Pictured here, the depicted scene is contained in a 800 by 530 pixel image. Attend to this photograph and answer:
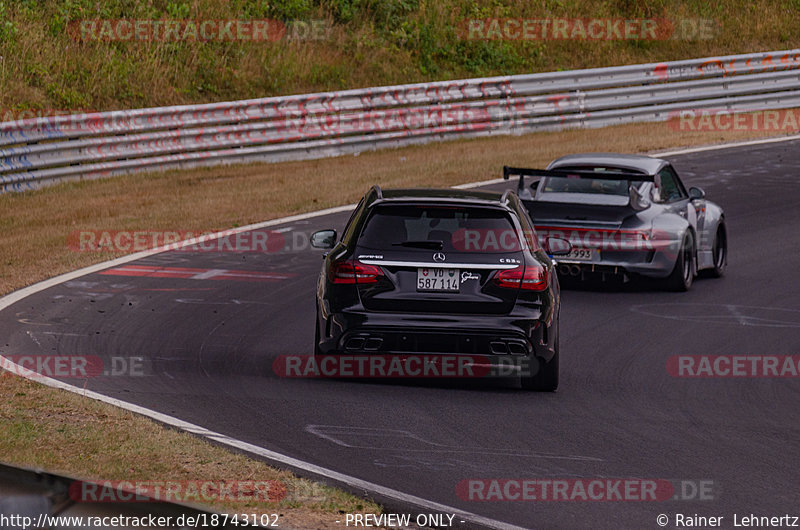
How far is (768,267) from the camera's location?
16.0 m

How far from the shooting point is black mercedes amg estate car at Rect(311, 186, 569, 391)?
32.0ft

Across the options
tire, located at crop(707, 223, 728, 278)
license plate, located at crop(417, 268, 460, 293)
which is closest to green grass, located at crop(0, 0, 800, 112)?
tire, located at crop(707, 223, 728, 278)

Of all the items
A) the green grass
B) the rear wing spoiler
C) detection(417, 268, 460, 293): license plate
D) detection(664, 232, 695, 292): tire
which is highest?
the green grass

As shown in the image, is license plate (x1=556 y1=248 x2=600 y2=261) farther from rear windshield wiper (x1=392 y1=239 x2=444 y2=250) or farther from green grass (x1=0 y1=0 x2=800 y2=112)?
green grass (x1=0 y1=0 x2=800 y2=112)

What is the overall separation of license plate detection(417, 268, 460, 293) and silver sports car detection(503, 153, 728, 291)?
13.9 ft

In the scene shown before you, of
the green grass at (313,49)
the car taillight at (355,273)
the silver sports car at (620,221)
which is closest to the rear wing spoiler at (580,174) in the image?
the silver sports car at (620,221)

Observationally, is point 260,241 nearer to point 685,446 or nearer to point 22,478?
point 685,446

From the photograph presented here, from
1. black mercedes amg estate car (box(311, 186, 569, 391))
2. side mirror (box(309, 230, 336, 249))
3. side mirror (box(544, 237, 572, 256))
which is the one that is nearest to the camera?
black mercedes amg estate car (box(311, 186, 569, 391))

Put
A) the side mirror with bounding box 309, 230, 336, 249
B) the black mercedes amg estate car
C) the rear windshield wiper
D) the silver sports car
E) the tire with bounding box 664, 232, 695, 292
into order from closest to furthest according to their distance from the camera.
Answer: the black mercedes amg estate car
the rear windshield wiper
the side mirror with bounding box 309, 230, 336, 249
the silver sports car
the tire with bounding box 664, 232, 695, 292

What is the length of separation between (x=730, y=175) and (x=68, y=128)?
465 inches

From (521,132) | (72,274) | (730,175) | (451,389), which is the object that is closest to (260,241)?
(72,274)

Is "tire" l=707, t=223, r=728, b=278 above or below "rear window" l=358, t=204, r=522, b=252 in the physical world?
below

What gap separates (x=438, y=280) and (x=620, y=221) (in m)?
4.86

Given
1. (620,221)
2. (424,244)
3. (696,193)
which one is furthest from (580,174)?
(424,244)
